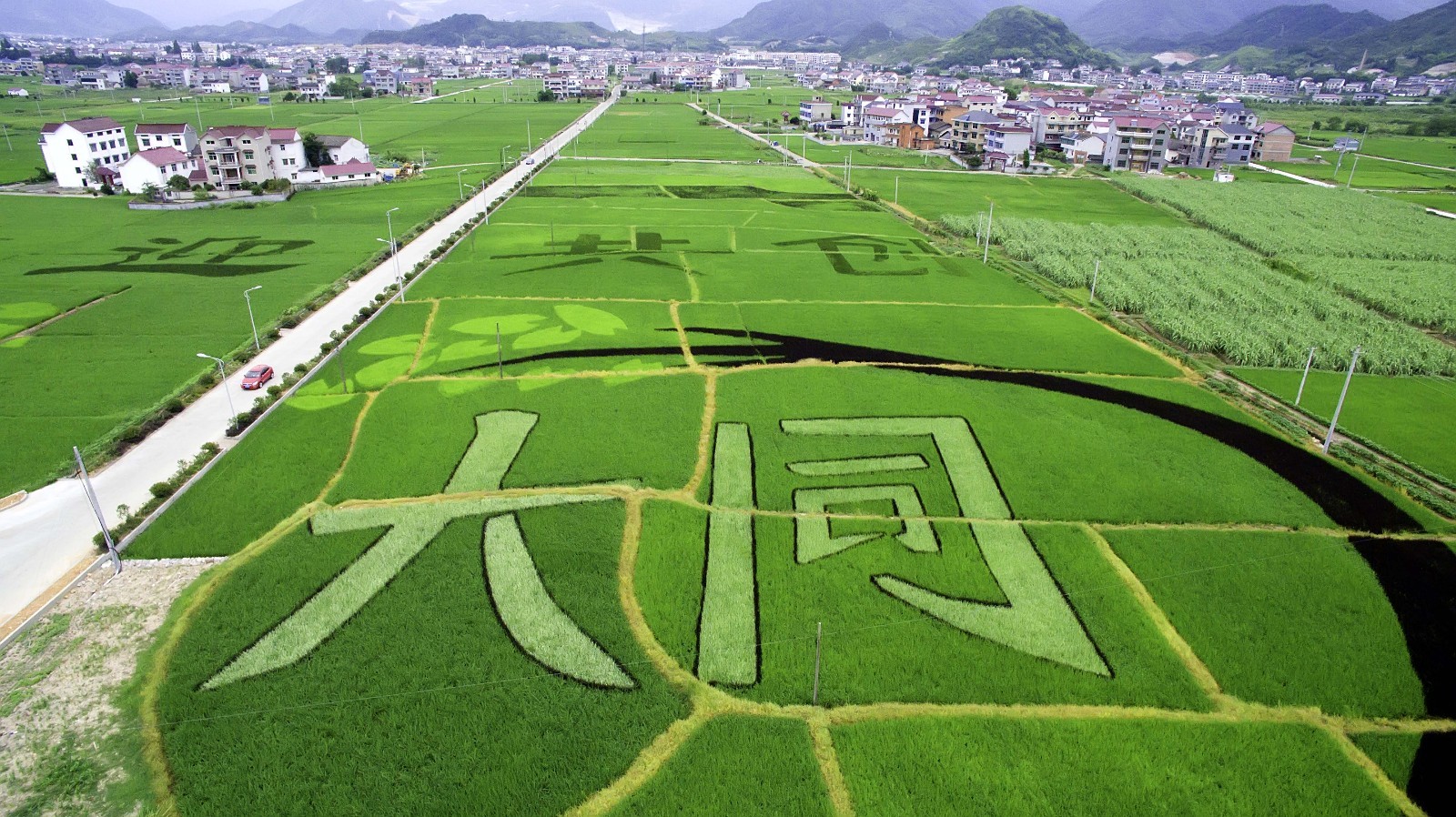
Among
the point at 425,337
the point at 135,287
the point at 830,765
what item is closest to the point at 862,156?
the point at 425,337

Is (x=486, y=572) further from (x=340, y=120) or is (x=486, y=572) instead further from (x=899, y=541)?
(x=340, y=120)

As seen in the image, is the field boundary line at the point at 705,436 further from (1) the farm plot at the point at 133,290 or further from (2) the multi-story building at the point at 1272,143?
(2) the multi-story building at the point at 1272,143

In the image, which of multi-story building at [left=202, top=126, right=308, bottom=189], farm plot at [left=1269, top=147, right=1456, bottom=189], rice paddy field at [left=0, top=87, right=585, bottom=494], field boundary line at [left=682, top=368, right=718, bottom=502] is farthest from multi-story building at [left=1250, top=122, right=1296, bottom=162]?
multi-story building at [left=202, top=126, right=308, bottom=189]

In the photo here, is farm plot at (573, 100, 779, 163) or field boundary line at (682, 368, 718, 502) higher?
farm plot at (573, 100, 779, 163)

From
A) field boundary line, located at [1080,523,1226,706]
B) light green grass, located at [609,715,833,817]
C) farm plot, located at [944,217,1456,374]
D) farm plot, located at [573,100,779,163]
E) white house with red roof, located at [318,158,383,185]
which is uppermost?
farm plot, located at [573,100,779,163]

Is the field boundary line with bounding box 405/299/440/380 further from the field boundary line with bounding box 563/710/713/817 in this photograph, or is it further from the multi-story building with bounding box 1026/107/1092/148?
the multi-story building with bounding box 1026/107/1092/148

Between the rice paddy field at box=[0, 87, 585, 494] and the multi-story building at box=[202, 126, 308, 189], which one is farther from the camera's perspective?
the multi-story building at box=[202, 126, 308, 189]

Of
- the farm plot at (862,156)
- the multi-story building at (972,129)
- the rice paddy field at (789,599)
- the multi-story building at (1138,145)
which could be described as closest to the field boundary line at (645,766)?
the rice paddy field at (789,599)

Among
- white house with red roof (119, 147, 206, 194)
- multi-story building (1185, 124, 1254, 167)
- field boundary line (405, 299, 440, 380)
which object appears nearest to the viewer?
field boundary line (405, 299, 440, 380)
